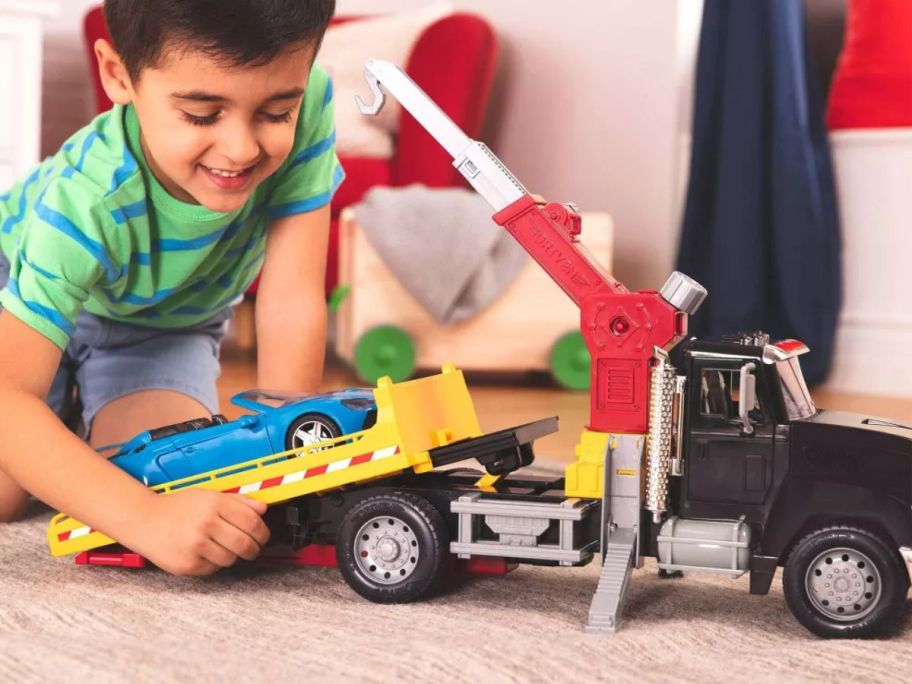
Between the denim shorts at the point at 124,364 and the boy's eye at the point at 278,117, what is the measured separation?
0.42 meters

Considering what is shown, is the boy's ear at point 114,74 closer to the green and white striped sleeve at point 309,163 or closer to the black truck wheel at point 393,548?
the green and white striped sleeve at point 309,163

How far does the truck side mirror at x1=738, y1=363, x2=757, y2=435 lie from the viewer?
0.88 meters

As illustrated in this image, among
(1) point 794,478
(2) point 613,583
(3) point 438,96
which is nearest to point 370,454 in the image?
(2) point 613,583

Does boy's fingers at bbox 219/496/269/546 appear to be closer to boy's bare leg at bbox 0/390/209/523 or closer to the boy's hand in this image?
the boy's hand

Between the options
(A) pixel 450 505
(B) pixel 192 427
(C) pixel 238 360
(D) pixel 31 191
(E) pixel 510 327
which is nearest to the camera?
(A) pixel 450 505

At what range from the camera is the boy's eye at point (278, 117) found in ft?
3.34

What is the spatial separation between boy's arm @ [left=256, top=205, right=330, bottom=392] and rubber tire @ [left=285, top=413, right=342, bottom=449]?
263 mm

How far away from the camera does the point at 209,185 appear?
1065 mm

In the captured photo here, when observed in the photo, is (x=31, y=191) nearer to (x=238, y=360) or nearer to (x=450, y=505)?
(x=450, y=505)

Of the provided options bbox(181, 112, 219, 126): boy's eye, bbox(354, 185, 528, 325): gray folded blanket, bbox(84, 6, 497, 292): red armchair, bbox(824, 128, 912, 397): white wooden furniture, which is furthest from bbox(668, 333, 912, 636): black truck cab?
bbox(84, 6, 497, 292): red armchair

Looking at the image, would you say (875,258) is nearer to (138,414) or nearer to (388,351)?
(388,351)

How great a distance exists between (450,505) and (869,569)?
0.29m

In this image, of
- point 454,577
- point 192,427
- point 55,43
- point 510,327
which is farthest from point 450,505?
point 55,43

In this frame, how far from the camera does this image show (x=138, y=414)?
1.39 m
